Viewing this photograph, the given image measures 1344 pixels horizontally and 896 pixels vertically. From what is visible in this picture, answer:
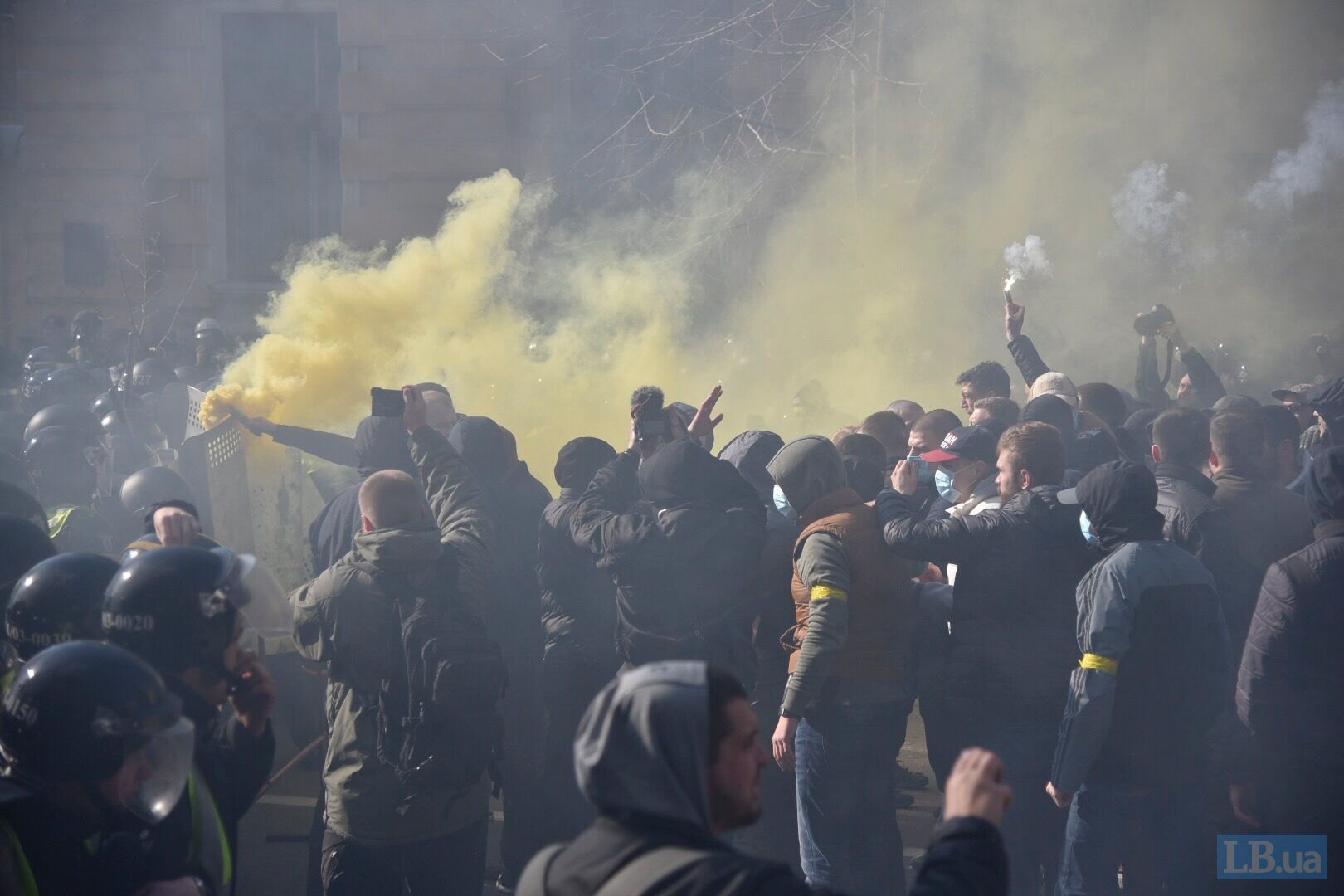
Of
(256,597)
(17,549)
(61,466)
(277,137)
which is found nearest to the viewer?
(256,597)

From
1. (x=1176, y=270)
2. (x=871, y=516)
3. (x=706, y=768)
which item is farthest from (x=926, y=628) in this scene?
(x=1176, y=270)

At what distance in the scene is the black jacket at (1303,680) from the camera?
11.3 feet

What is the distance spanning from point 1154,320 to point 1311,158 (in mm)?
5590

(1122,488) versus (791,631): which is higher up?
(1122,488)

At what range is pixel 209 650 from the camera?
243 cm

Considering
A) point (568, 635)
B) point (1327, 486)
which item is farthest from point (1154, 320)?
point (568, 635)

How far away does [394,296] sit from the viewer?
8.64 meters

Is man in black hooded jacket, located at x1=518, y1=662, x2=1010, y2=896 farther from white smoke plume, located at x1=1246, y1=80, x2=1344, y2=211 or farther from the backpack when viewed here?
white smoke plume, located at x1=1246, y1=80, x2=1344, y2=211

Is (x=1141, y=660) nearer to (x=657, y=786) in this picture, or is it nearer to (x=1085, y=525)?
(x=1085, y=525)

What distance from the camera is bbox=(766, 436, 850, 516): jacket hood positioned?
380cm

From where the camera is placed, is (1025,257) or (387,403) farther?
(1025,257)

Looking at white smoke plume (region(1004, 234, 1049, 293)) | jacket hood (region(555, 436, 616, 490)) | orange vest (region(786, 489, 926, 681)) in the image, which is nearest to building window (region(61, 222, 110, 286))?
white smoke plume (region(1004, 234, 1049, 293))

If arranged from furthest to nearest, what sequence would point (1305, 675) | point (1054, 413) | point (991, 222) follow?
point (991, 222)
point (1054, 413)
point (1305, 675)

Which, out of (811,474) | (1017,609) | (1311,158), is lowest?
(1017,609)
